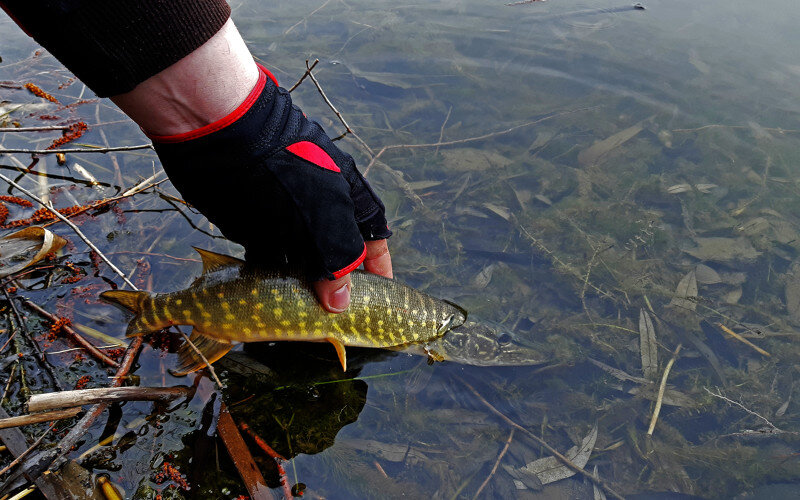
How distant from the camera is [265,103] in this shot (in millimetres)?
2143

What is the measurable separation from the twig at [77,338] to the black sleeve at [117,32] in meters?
2.14

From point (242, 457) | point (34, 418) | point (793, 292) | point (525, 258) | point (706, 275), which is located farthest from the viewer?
point (525, 258)

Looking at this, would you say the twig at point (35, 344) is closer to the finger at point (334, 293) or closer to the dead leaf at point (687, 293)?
the finger at point (334, 293)

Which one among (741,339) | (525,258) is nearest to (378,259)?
(525,258)

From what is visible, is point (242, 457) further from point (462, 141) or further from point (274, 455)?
point (462, 141)

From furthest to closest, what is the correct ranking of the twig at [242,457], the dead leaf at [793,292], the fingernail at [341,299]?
the dead leaf at [793,292]
the fingernail at [341,299]
the twig at [242,457]

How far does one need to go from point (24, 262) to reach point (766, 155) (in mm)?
7629

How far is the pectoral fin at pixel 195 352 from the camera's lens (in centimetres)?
341

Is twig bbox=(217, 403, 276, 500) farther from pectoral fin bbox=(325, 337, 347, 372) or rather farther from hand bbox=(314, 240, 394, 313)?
hand bbox=(314, 240, 394, 313)

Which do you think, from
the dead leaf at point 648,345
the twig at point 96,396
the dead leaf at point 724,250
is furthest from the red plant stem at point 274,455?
the dead leaf at point 724,250

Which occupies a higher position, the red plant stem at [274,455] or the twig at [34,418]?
the twig at [34,418]

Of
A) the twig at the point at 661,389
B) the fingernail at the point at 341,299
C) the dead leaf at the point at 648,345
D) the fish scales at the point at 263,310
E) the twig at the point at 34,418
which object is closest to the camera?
the twig at the point at 34,418

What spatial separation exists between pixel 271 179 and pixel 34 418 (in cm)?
171

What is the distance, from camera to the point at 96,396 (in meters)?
2.61
